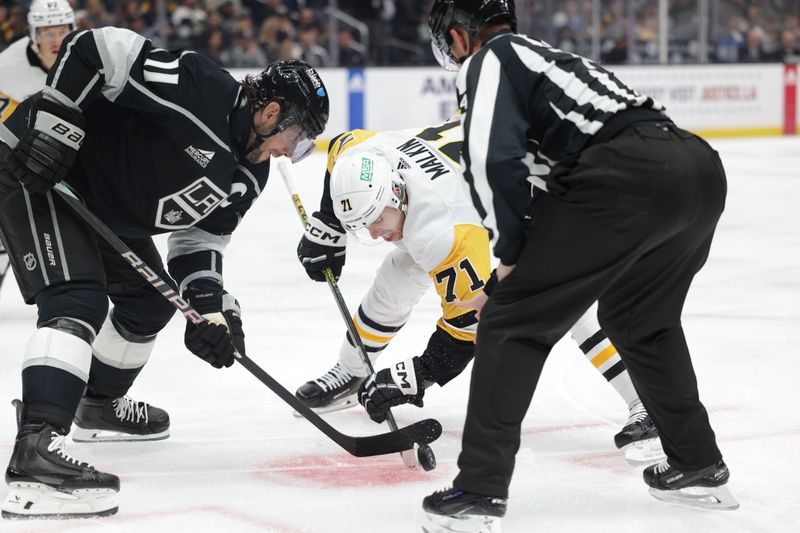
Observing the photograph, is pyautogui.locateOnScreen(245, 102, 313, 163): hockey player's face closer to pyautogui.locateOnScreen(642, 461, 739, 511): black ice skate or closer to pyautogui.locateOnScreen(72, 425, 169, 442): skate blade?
pyautogui.locateOnScreen(72, 425, 169, 442): skate blade

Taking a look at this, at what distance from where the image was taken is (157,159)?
2.37 m

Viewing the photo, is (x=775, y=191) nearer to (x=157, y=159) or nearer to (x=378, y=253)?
(x=378, y=253)

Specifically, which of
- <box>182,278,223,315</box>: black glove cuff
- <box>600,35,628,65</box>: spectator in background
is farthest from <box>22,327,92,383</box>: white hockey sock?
<box>600,35,628,65</box>: spectator in background

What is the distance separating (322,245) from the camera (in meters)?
2.79

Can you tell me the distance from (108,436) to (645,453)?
1279 mm

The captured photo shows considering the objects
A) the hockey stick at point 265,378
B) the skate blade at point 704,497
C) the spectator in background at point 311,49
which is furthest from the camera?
the spectator in background at point 311,49

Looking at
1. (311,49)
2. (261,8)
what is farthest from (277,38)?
(261,8)

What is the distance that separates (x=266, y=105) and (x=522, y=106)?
68 cm

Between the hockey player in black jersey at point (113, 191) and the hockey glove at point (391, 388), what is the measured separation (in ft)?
1.07

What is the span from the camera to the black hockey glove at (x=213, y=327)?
7.63ft

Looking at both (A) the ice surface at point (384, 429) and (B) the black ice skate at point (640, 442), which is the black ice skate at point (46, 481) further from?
(B) the black ice skate at point (640, 442)

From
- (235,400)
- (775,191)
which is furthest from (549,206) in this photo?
(775,191)

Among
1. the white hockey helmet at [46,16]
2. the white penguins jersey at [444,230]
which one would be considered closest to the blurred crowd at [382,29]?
the white hockey helmet at [46,16]

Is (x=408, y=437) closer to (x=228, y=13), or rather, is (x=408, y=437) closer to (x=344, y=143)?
(x=344, y=143)
